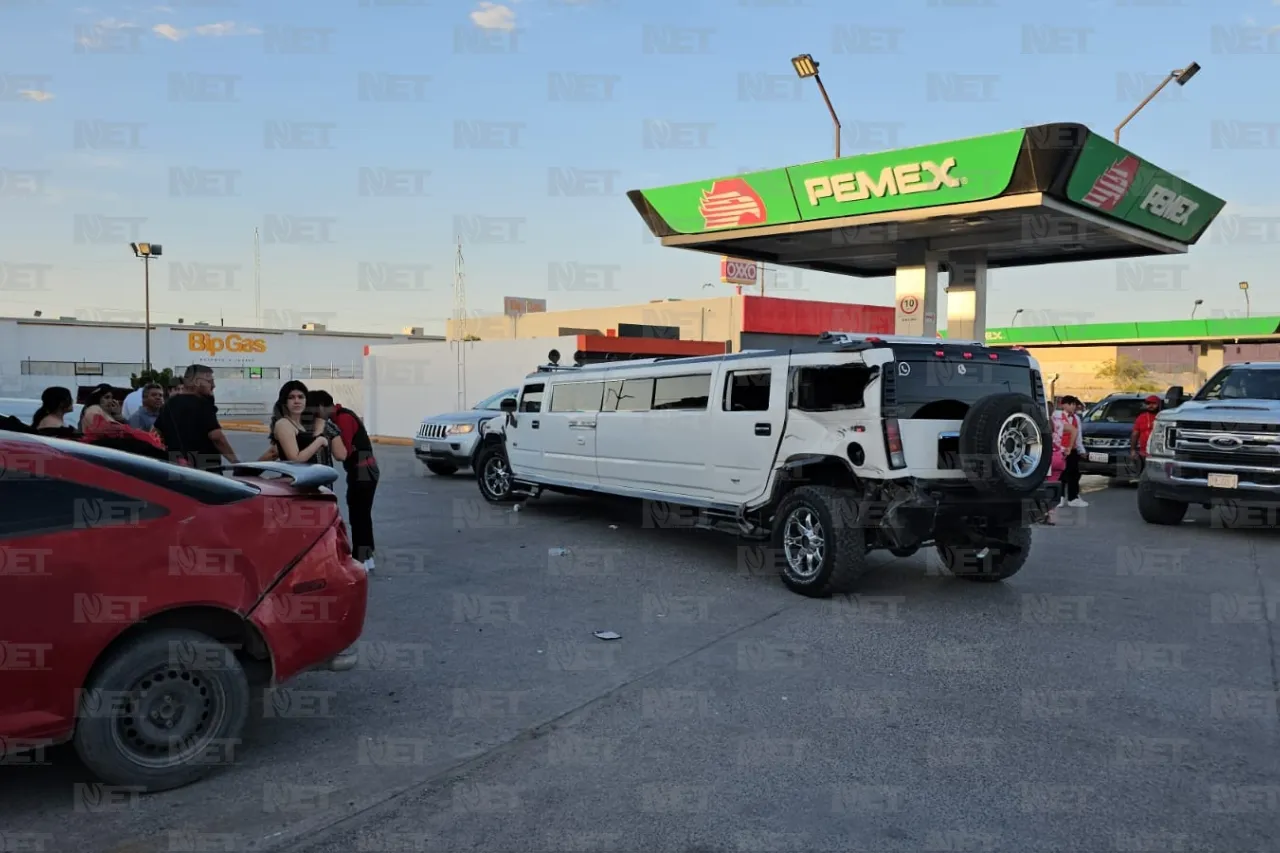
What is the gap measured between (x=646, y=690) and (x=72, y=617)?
2857 mm

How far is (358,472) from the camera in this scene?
25.3ft

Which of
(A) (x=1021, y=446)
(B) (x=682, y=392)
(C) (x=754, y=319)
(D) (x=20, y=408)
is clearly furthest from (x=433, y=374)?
(A) (x=1021, y=446)

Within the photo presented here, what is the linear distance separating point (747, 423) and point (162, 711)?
209 inches

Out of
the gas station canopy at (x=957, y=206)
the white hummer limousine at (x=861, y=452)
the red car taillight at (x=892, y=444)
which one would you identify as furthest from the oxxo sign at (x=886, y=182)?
the red car taillight at (x=892, y=444)

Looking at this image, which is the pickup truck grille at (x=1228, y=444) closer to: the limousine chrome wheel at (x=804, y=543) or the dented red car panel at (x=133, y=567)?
the limousine chrome wheel at (x=804, y=543)

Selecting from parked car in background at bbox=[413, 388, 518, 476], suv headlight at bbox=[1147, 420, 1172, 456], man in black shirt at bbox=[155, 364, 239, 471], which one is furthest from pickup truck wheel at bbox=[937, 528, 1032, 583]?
parked car in background at bbox=[413, 388, 518, 476]

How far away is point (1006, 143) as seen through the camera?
43.7 ft

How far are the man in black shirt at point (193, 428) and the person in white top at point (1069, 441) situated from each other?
9923 mm

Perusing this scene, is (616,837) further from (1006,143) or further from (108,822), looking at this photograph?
(1006,143)

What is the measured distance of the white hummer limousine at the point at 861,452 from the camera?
668 centimetres

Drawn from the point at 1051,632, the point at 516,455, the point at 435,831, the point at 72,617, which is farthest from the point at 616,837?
the point at 516,455

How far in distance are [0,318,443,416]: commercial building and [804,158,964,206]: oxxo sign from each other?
32867mm

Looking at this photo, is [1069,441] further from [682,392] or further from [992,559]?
[682,392]

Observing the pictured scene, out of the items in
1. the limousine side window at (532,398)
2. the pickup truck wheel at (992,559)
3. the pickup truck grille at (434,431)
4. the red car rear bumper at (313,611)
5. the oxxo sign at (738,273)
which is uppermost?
the oxxo sign at (738,273)
